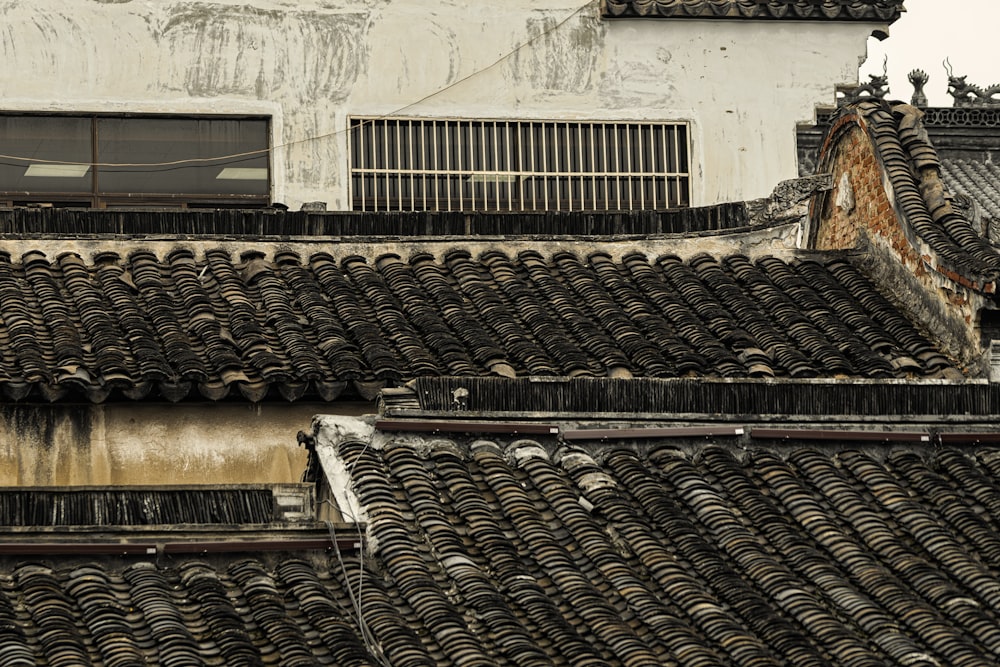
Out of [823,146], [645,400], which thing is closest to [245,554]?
[645,400]

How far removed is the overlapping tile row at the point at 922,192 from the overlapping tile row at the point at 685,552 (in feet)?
9.90

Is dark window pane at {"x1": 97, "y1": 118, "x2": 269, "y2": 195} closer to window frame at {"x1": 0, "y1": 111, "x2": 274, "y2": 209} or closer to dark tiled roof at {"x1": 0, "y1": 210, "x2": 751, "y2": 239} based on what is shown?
window frame at {"x1": 0, "y1": 111, "x2": 274, "y2": 209}

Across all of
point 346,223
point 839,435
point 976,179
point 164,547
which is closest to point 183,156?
point 346,223

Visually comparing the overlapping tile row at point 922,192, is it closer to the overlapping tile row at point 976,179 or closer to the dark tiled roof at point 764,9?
the dark tiled roof at point 764,9

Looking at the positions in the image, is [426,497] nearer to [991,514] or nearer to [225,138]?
[991,514]

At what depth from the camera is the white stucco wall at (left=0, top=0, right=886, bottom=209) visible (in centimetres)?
2247

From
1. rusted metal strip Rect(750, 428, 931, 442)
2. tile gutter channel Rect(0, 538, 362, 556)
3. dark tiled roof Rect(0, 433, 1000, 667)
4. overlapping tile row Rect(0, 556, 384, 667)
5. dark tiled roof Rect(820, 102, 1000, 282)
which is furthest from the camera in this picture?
dark tiled roof Rect(820, 102, 1000, 282)

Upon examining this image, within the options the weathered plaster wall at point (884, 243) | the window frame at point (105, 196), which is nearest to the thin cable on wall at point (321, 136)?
the window frame at point (105, 196)

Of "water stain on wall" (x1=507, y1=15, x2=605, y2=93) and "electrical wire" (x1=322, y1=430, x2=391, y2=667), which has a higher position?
"water stain on wall" (x1=507, y1=15, x2=605, y2=93)

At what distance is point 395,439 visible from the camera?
41.0 ft

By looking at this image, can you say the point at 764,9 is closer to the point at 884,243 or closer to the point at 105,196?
the point at 884,243

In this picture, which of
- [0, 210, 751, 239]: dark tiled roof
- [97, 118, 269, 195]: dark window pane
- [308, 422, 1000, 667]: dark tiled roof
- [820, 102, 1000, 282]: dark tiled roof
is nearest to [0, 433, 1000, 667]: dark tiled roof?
[308, 422, 1000, 667]: dark tiled roof

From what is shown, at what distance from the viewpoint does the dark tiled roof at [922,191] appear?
15.6m

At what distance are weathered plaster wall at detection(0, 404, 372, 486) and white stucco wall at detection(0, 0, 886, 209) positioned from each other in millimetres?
7468
